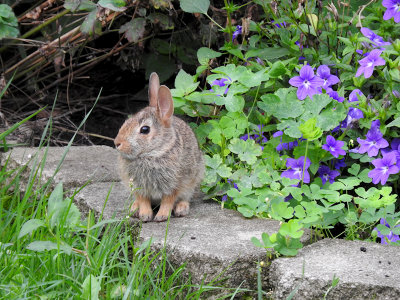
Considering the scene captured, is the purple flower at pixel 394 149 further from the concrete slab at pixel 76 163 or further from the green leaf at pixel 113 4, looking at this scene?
the green leaf at pixel 113 4

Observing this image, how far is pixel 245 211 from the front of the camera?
3578mm

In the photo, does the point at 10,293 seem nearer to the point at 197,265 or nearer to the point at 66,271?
the point at 66,271

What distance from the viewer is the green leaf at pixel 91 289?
2594 mm

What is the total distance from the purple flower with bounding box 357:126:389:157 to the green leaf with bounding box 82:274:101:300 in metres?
1.74

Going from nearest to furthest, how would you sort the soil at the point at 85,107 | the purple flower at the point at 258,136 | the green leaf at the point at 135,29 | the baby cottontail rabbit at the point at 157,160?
the baby cottontail rabbit at the point at 157,160
the purple flower at the point at 258,136
the green leaf at the point at 135,29
the soil at the point at 85,107

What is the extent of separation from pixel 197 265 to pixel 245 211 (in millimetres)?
558

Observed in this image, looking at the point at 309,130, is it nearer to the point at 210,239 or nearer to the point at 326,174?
the point at 326,174

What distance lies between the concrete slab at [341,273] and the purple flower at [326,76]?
1.18 metres

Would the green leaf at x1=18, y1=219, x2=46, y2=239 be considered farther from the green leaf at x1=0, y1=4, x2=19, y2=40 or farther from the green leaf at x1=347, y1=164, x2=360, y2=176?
the green leaf at x1=0, y1=4, x2=19, y2=40

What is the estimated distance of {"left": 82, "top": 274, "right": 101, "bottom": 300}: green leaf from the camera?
2.59m

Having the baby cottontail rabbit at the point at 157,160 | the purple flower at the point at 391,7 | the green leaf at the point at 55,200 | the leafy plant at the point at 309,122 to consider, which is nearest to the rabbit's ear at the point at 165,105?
the baby cottontail rabbit at the point at 157,160

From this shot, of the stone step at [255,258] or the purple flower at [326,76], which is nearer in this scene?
the stone step at [255,258]

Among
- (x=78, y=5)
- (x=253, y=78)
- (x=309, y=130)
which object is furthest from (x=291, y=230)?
(x=78, y=5)

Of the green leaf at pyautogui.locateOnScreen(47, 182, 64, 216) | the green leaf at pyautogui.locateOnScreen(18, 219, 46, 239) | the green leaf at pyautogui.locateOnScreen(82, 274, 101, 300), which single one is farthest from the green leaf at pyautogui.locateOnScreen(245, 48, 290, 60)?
the green leaf at pyautogui.locateOnScreen(82, 274, 101, 300)
